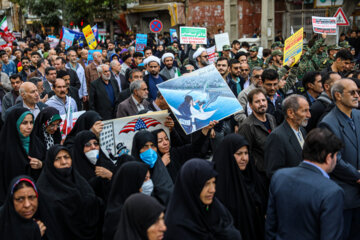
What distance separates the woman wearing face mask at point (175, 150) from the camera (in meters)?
4.46

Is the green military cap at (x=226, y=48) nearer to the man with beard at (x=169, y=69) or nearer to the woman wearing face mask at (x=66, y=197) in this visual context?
the man with beard at (x=169, y=69)

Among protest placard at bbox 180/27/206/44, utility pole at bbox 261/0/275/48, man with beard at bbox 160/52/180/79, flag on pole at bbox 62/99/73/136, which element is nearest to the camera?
flag on pole at bbox 62/99/73/136

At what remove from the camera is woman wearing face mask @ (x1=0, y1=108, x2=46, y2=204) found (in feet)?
15.3

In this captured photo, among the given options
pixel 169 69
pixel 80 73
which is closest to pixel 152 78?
pixel 169 69

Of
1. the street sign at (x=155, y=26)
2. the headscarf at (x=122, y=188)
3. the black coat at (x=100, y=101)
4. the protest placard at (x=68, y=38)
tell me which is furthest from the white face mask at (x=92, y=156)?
the street sign at (x=155, y=26)

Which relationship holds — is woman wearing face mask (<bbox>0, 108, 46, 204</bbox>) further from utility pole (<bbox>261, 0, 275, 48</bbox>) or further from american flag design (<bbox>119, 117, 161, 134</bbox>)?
utility pole (<bbox>261, 0, 275, 48</bbox>)

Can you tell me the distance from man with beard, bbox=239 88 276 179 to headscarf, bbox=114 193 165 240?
2154 millimetres

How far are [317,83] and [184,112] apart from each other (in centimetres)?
187

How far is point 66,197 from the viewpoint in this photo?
3.88 metres

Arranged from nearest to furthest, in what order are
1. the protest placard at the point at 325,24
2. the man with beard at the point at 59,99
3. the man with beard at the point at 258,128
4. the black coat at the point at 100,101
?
the man with beard at the point at 258,128 → the man with beard at the point at 59,99 → the black coat at the point at 100,101 → the protest placard at the point at 325,24

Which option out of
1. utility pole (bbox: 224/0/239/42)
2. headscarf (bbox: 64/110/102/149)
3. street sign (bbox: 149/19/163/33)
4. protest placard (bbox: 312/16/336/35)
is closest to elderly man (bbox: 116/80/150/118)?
headscarf (bbox: 64/110/102/149)

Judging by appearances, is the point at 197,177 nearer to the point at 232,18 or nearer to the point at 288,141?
the point at 288,141

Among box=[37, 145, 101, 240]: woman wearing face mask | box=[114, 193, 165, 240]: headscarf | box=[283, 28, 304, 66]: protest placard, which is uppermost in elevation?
box=[283, 28, 304, 66]: protest placard

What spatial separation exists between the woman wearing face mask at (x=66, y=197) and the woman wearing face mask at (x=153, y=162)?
60 cm
